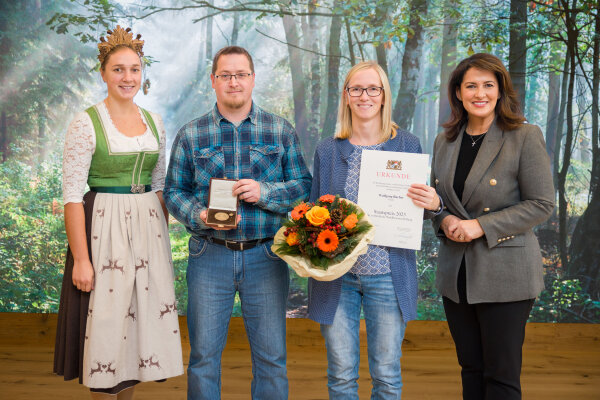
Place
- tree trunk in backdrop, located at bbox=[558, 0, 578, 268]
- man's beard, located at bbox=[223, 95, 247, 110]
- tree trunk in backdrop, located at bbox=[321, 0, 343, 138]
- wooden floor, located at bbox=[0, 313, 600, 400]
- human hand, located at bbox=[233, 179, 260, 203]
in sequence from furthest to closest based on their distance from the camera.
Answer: tree trunk in backdrop, located at bbox=[321, 0, 343, 138]
tree trunk in backdrop, located at bbox=[558, 0, 578, 268]
wooden floor, located at bbox=[0, 313, 600, 400]
man's beard, located at bbox=[223, 95, 247, 110]
human hand, located at bbox=[233, 179, 260, 203]

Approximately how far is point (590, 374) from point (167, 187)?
3.00m

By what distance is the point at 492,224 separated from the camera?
184 centimetres

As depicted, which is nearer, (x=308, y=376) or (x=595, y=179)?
(x=308, y=376)

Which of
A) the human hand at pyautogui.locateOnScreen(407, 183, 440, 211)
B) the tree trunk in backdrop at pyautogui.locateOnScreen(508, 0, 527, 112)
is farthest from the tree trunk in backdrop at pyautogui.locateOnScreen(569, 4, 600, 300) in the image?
the human hand at pyautogui.locateOnScreen(407, 183, 440, 211)

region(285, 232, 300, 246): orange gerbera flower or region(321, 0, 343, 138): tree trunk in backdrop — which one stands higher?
region(321, 0, 343, 138): tree trunk in backdrop

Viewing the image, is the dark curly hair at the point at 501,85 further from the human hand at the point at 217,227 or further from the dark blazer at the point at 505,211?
the human hand at the point at 217,227

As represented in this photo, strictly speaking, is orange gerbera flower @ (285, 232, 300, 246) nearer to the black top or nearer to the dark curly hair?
the black top

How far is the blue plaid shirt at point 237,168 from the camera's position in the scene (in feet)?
6.88

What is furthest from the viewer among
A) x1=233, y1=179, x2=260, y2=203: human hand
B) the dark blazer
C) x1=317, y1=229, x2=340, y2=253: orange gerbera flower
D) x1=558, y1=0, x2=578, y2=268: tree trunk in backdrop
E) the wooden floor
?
x1=558, y1=0, x2=578, y2=268: tree trunk in backdrop

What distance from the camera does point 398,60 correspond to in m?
4.00

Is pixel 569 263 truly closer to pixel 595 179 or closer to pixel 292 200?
pixel 595 179

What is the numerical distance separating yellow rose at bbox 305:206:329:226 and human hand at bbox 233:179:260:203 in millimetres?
374

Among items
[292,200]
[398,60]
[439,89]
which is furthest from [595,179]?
[292,200]

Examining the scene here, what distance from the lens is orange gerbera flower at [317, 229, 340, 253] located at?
1.66m
